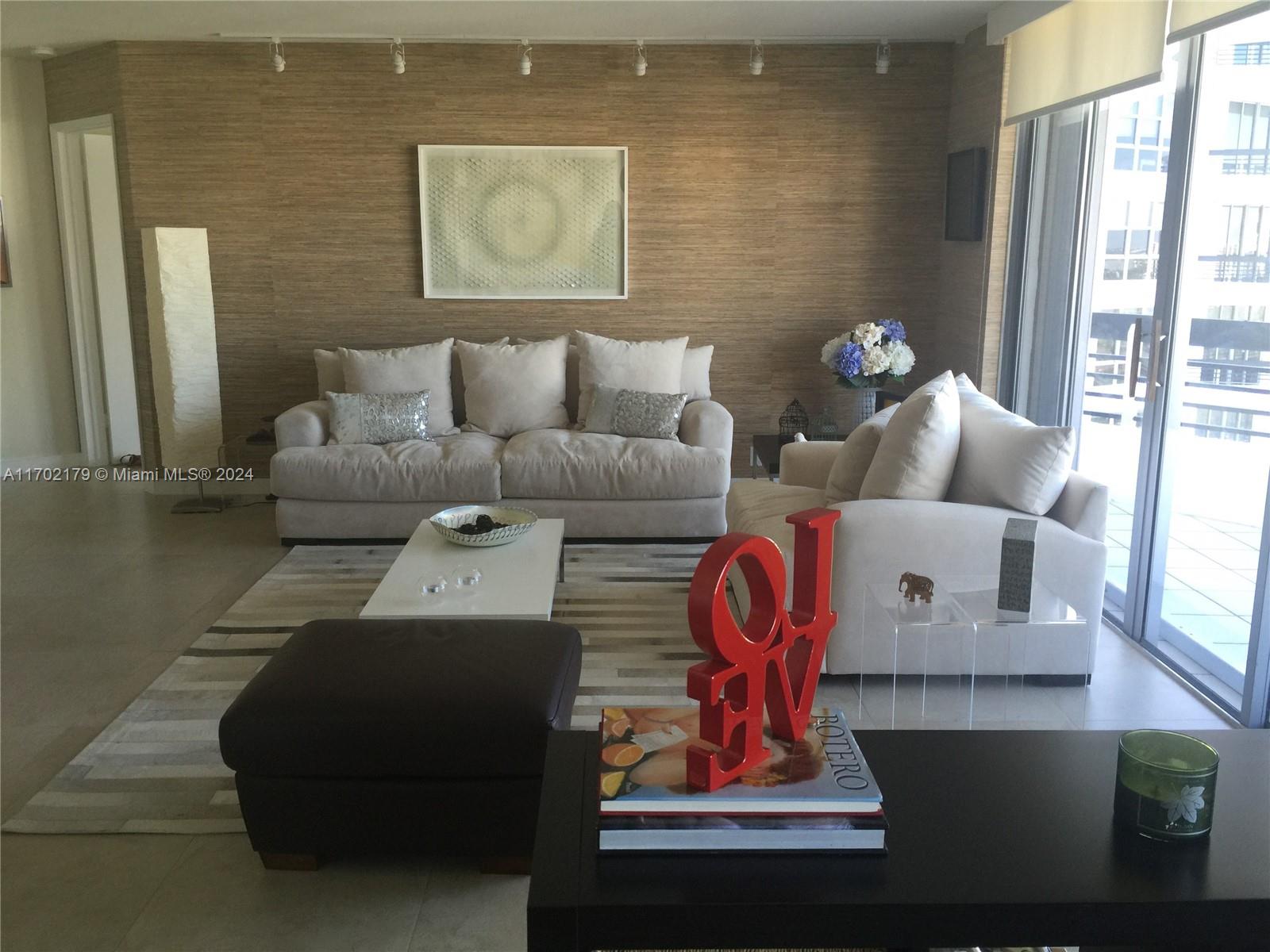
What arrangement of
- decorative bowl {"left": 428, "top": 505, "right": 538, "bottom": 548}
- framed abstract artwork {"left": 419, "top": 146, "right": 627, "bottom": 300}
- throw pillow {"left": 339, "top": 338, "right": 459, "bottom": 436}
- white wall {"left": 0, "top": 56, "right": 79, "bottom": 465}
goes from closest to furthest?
1. decorative bowl {"left": 428, "top": 505, "right": 538, "bottom": 548}
2. throw pillow {"left": 339, "top": 338, "right": 459, "bottom": 436}
3. framed abstract artwork {"left": 419, "top": 146, "right": 627, "bottom": 300}
4. white wall {"left": 0, "top": 56, "right": 79, "bottom": 465}

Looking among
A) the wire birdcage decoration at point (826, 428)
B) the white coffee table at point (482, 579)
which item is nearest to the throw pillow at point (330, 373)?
the white coffee table at point (482, 579)

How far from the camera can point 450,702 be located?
2.24 m

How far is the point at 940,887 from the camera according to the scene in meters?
1.15

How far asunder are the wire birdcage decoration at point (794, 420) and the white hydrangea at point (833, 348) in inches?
12.8

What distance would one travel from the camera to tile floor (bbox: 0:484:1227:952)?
2148 mm

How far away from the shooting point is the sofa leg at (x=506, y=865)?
2.32 m

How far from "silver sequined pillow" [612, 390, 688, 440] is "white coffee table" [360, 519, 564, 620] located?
47.9 inches

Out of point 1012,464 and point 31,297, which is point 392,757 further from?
point 31,297

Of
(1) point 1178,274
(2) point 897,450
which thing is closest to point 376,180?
(2) point 897,450

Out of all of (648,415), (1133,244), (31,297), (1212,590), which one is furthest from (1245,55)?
(31,297)

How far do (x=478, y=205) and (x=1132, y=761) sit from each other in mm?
5107

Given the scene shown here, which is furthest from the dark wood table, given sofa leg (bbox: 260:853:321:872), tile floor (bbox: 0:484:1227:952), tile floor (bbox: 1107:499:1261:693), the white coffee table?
tile floor (bbox: 1107:499:1261:693)

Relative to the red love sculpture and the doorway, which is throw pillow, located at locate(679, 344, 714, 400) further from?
the red love sculpture

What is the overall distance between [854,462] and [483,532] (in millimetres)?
1335
